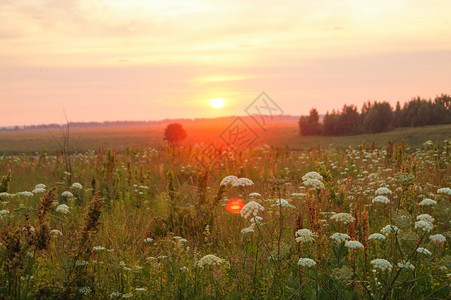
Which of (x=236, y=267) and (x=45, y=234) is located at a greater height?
(x=45, y=234)

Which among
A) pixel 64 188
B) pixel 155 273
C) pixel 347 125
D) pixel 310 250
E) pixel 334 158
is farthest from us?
pixel 347 125

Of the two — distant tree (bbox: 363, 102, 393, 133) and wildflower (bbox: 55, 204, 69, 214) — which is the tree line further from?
wildflower (bbox: 55, 204, 69, 214)

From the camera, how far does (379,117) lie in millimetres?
Answer: 46406

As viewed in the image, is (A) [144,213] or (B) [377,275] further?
(A) [144,213]

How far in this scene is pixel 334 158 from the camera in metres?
14.9

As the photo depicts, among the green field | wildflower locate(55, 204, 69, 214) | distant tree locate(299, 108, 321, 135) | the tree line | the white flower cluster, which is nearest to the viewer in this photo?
the white flower cluster

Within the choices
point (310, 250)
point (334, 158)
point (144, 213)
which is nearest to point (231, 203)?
point (144, 213)

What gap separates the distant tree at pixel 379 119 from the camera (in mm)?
46406

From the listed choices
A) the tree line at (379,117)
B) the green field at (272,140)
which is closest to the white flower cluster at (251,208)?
the green field at (272,140)

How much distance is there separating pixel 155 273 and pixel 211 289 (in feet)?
2.43

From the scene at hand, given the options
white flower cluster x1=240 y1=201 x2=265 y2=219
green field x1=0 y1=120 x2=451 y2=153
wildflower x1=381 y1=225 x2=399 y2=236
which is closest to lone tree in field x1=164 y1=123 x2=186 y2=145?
green field x1=0 y1=120 x2=451 y2=153

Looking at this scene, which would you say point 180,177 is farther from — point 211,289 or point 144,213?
point 211,289

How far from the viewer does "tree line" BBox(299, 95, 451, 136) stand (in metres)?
43.7

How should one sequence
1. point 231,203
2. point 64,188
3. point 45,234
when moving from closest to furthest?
point 45,234
point 231,203
point 64,188
